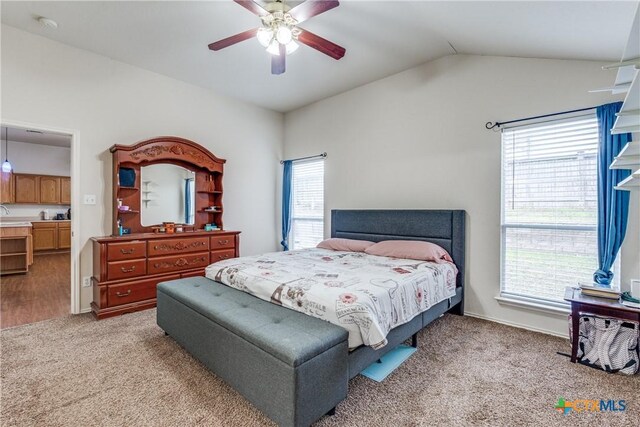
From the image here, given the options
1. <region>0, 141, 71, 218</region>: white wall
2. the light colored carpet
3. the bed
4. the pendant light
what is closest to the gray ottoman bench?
the bed

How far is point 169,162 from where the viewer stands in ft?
13.7

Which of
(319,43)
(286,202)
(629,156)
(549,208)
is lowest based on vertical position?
(549,208)

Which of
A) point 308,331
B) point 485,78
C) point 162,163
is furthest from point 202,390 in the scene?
point 485,78

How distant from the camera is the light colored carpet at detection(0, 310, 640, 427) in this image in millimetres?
1722

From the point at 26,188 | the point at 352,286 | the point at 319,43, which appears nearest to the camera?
the point at 352,286

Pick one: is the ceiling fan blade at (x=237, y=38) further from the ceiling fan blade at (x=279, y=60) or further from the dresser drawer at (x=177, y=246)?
the dresser drawer at (x=177, y=246)

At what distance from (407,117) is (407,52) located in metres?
0.80

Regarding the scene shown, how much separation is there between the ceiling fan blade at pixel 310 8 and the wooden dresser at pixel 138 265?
2.92 metres

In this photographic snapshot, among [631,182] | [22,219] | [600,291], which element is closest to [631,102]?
[631,182]

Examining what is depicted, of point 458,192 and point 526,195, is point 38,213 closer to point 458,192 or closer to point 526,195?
point 458,192

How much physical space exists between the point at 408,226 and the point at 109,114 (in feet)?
13.3

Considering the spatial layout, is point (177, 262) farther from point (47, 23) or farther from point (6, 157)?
point (6, 157)

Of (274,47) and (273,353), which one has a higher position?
(274,47)

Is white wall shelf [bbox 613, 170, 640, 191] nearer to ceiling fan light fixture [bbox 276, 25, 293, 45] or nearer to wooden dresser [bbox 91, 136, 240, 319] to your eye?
ceiling fan light fixture [bbox 276, 25, 293, 45]
